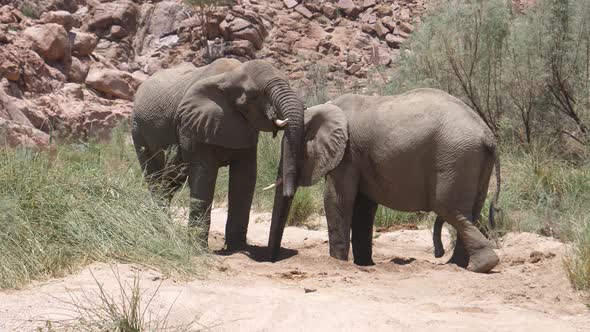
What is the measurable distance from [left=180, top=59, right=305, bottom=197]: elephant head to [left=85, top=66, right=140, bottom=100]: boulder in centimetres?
1465

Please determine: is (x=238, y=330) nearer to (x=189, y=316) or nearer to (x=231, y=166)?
(x=189, y=316)

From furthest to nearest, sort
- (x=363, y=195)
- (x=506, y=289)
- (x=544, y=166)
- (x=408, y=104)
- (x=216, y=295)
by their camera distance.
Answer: (x=544, y=166)
(x=363, y=195)
(x=408, y=104)
(x=506, y=289)
(x=216, y=295)

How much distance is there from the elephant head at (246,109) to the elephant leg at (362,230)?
0.78m

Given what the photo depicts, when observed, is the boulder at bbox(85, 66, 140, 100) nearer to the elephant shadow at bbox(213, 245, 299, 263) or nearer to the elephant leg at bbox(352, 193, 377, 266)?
the elephant shadow at bbox(213, 245, 299, 263)

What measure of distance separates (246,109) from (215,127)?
1.21 ft

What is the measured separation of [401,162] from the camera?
27.0 feet

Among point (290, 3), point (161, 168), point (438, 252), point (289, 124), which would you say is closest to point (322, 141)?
point (289, 124)

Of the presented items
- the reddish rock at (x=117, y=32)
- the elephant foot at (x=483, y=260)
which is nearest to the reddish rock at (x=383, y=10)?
the reddish rock at (x=117, y=32)

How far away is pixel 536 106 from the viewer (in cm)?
1378

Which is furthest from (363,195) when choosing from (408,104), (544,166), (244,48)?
(244,48)

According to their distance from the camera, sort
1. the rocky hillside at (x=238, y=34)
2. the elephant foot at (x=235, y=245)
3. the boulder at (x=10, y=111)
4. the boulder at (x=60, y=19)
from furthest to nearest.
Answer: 1. the rocky hillside at (x=238, y=34)
2. the boulder at (x=60, y=19)
3. the boulder at (x=10, y=111)
4. the elephant foot at (x=235, y=245)

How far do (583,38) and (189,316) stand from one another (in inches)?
382

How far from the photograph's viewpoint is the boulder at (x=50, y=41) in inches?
853

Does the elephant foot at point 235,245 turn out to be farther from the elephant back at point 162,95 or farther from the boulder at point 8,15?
the boulder at point 8,15
